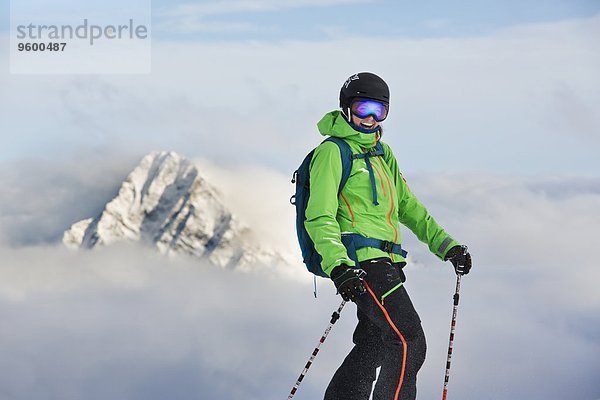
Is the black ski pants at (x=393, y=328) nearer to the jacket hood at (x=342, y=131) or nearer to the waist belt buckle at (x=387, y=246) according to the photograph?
the waist belt buckle at (x=387, y=246)

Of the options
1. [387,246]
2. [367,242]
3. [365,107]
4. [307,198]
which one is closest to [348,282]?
[367,242]

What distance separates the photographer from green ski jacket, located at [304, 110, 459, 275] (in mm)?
4988

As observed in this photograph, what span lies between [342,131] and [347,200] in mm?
433

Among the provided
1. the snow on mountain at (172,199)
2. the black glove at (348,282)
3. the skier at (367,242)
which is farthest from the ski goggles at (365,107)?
the snow on mountain at (172,199)

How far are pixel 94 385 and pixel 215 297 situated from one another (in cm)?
5293

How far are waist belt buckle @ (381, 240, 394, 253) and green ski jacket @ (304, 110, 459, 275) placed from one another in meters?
0.02

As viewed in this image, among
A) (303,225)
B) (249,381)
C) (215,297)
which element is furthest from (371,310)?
(215,297)

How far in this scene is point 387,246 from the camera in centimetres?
520

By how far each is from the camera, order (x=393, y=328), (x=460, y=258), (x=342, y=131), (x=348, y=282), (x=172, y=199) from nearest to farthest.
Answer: (x=348, y=282), (x=393, y=328), (x=342, y=131), (x=460, y=258), (x=172, y=199)

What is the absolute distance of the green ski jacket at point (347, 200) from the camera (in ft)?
16.4

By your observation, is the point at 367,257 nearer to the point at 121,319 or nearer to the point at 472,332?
the point at 472,332

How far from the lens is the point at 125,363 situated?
138250mm

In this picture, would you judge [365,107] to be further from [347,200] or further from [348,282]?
[348,282]

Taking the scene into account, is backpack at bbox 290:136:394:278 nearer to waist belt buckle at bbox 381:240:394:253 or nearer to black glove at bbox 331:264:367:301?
waist belt buckle at bbox 381:240:394:253
